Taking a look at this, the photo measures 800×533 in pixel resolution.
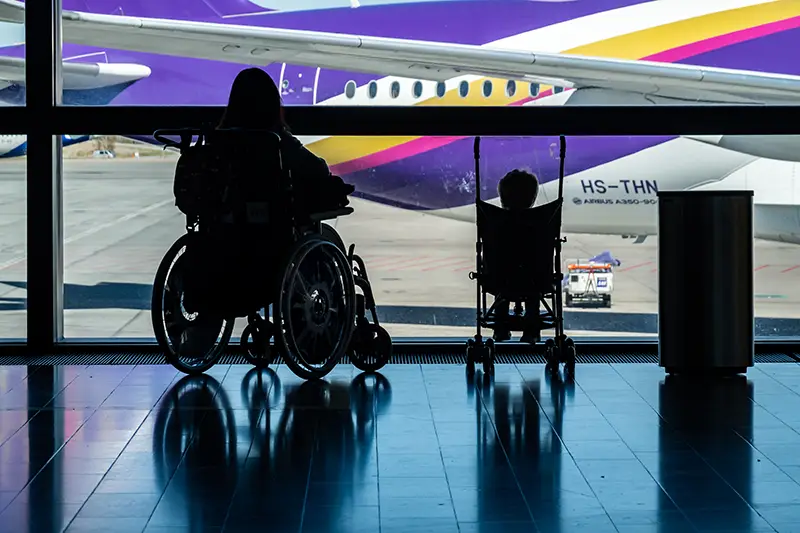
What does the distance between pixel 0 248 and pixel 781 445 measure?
13.8ft

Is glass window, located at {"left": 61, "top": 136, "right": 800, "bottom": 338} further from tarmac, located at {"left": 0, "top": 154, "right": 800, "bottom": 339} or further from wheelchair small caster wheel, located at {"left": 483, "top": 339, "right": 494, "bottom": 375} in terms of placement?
wheelchair small caster wheel, located at {"left": 483, "top": 339, "right": 494, "bottom": 375}

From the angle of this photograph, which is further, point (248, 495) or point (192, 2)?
point (192, 2)

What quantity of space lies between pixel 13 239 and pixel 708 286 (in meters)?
3.26

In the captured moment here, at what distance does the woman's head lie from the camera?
14.4 ft

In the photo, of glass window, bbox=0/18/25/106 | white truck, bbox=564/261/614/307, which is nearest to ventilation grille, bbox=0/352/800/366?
glass window, bbox=0/18/25/106

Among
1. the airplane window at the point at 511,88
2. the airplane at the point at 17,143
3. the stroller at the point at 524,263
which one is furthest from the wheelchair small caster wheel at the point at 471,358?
the airplane window at the point at 511,88

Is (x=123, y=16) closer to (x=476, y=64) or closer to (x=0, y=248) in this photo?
(x=0, y=248)

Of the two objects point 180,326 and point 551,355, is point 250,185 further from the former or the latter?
point 551,355

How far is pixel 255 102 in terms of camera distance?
438cm

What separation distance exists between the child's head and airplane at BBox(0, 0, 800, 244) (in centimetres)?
47

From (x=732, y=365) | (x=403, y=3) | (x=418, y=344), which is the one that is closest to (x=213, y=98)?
(x=403, y=3)

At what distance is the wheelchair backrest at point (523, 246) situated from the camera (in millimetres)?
4535

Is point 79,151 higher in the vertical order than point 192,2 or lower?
lower

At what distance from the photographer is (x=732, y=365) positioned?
15.1 ft
